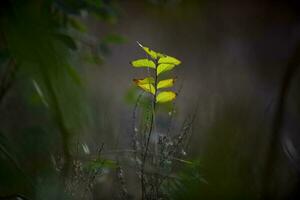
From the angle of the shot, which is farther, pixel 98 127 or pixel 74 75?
pixel 98 127

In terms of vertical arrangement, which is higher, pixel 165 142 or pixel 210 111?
pixel 210 111

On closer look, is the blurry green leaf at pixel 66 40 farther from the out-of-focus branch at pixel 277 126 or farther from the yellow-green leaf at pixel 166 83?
the out-of-focus branch at pixel 277 126

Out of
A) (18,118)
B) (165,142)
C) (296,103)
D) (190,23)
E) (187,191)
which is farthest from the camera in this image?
(190,23)

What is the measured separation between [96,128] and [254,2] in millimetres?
3475

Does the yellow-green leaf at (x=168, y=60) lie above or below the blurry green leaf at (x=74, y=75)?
below

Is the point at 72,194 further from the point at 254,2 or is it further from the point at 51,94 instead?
the point at 254,2

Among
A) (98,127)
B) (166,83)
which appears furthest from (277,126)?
(98,127)

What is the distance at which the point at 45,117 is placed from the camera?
5.80ft

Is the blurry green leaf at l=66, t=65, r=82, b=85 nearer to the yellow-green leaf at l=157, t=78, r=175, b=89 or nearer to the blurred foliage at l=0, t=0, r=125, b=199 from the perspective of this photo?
the blurred foliage at l=0, t=0, r=125, b=199

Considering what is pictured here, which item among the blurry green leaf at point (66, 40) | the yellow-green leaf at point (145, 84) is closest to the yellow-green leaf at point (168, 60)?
the yellow-green leaf at point (145, 84)

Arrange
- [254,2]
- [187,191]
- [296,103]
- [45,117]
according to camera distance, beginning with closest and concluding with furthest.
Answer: [187,191] → [45,117] → [296,103] → [254,2]

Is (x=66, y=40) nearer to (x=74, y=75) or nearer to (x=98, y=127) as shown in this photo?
(x=74, y=75)

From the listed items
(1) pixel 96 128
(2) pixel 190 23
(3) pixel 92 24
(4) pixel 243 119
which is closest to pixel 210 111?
(4) pixel 243 119

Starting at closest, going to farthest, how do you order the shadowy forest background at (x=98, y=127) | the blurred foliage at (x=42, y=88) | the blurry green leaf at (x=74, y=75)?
1. the blurred foliage at (x=42, y=88)
2. the shadowy forest background at (x=98, y=127)
3. the blurry green leaf at (x=74, y=75)
